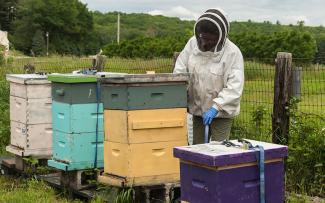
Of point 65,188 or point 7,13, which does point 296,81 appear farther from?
point 7,13

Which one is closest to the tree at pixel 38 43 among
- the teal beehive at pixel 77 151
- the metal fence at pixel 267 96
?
the metal fence at pixel 267 96

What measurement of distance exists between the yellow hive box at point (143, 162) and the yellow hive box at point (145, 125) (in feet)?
0.19

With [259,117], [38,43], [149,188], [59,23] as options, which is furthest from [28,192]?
[59,23]

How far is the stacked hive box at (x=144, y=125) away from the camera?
5.42 metres

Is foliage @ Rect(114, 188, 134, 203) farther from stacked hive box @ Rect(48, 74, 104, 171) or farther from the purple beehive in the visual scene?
the purple beehive

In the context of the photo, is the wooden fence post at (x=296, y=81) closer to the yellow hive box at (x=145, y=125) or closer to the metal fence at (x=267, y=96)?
the metal fence at (x=267, y=96)

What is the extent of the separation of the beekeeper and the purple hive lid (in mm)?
919

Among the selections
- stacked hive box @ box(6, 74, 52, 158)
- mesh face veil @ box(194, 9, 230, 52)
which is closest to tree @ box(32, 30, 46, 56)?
stacked hive box @ box(6, 74, 52, 158)

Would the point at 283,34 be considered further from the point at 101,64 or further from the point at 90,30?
the point at 90,30

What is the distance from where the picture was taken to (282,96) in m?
6.62

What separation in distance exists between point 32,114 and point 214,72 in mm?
2753

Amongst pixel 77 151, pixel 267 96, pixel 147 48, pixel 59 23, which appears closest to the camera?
pixel 77 151

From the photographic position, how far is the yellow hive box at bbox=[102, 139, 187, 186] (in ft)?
17.9

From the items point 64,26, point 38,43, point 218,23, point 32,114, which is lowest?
point 32,114
